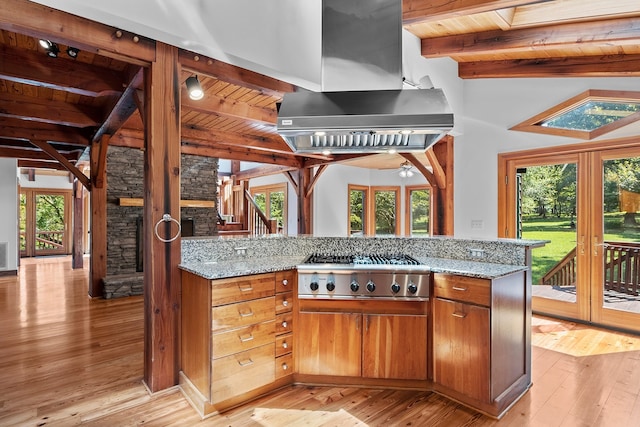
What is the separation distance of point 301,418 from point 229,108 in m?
3.34

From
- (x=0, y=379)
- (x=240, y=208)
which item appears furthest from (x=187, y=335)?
(x=240, y=208)

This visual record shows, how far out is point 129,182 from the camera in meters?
5.67

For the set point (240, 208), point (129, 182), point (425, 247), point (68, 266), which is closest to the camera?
point (425, 247)

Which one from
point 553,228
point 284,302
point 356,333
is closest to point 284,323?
point 284,302

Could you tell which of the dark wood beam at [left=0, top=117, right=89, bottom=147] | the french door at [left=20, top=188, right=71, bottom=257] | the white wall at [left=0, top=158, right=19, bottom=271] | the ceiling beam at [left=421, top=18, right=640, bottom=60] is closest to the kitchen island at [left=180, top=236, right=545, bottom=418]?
the ceiling beam at [left=421, top=18, right=640, bottom=60]

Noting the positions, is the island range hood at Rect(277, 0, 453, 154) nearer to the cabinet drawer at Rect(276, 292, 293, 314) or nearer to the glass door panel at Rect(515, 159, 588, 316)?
the cabinet drawer at Rect(276, 292, 293, 314)

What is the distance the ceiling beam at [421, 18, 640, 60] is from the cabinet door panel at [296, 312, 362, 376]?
2905mm

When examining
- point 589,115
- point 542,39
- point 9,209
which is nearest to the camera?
point 542,39

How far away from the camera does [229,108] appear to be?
4051 mm

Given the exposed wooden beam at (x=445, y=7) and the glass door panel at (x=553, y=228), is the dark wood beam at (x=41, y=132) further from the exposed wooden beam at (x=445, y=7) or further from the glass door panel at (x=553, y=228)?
the glass door panel at (x=553, y=228)

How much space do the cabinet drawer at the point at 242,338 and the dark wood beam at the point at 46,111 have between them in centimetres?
379

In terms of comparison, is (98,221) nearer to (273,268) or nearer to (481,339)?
(273,268)

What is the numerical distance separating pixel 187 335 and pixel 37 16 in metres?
2.16

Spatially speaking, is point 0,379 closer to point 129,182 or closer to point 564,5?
point 129,182
